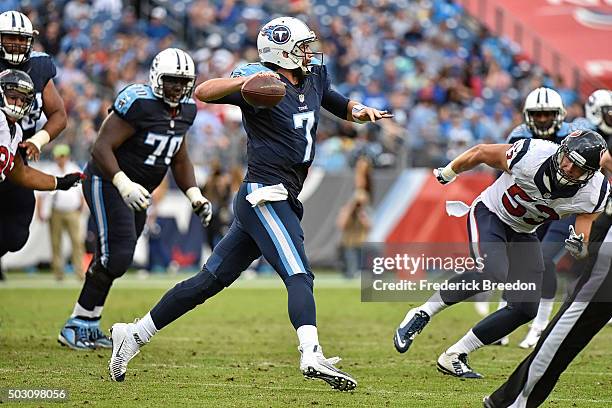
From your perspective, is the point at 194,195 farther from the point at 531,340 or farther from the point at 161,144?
the point at 531,340

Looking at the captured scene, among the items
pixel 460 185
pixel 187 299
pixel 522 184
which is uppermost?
pixel 522 184

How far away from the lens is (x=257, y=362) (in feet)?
23.8

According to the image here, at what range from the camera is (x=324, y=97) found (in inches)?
249

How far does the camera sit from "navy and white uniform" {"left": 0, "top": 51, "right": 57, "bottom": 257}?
295 inches

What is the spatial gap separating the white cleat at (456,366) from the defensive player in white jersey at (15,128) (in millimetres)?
2841

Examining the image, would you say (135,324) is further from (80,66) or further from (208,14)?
(208,14)

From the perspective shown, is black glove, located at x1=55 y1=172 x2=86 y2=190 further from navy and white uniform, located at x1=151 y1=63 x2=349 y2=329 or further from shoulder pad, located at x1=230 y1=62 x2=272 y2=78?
shoulder pad, located at x1=230 y1=62 x2=272 y2=78

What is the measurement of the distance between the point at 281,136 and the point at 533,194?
1.67 meters

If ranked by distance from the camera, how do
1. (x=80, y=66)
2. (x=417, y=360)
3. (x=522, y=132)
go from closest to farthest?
(x=417, y=360) < (x=522, y=132) < (x=80, y=66)

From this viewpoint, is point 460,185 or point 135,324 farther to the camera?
point 460,185

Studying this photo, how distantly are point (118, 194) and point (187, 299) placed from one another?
75.0 inches

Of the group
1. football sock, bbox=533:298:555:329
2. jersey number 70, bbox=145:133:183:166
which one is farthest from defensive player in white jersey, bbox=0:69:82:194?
football sock, bbox=533:298:555:329

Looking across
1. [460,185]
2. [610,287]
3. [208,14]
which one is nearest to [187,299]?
[610,287]

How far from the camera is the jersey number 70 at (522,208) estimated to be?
21.5 ft
